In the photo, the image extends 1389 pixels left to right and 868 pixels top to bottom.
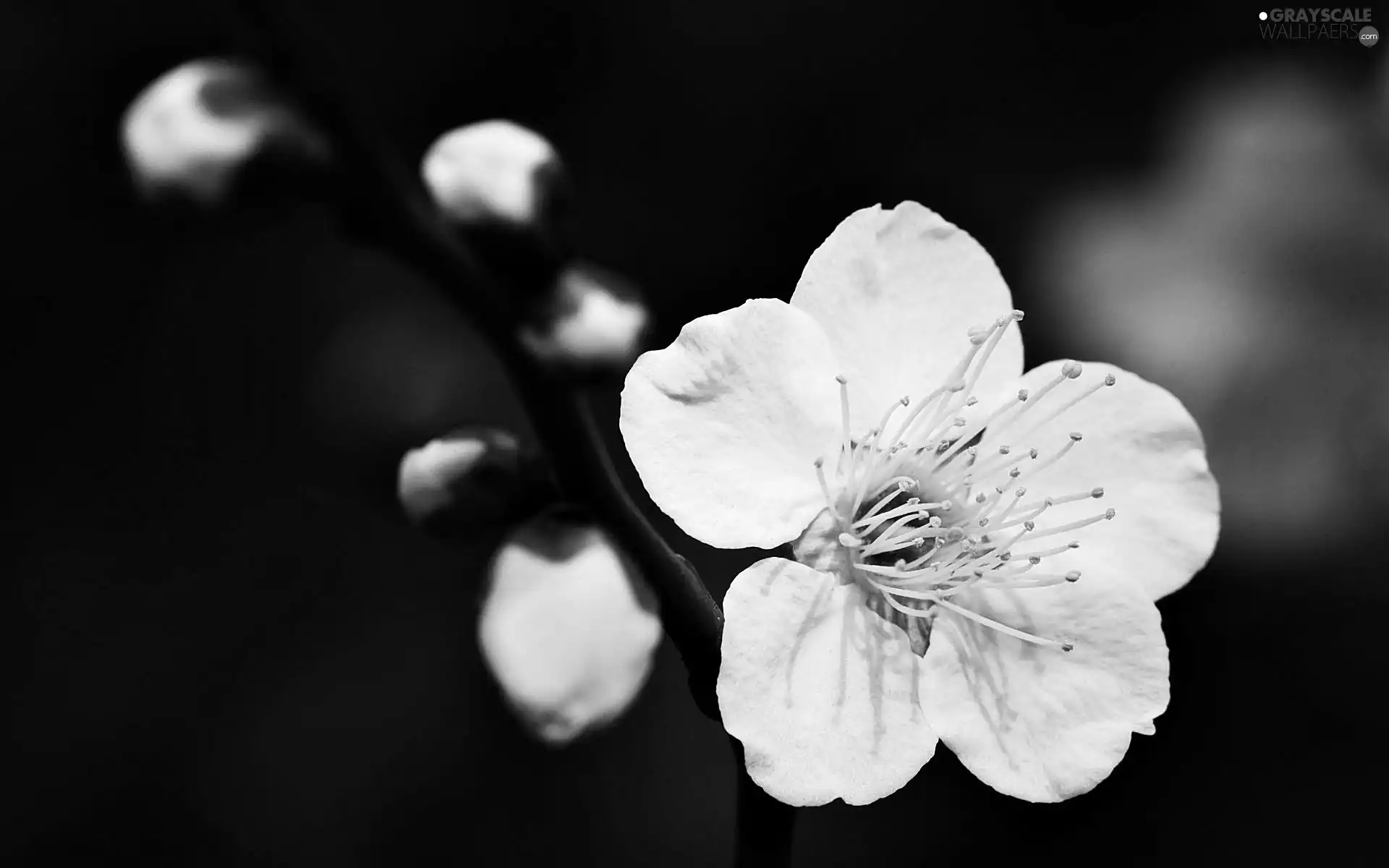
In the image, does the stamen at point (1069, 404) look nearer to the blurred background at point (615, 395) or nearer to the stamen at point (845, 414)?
the stamen at point (845, 414)

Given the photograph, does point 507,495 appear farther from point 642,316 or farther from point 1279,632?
point 1279,632

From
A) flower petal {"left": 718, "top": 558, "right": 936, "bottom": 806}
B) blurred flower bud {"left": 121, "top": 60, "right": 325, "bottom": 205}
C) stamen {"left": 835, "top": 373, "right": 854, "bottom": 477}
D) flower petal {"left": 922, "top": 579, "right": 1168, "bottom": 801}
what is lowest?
flower petal {"left": 922, "top": 579, "right": 1168, "bottom": 801}

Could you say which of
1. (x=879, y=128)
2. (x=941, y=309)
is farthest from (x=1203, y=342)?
(x=941, y=309)

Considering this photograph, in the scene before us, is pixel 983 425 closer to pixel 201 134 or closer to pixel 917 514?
pixel 917 514

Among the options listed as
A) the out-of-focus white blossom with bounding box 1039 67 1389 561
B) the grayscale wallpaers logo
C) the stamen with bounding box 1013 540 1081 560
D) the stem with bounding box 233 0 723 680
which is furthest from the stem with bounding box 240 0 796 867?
the grayscale wallpaers logo

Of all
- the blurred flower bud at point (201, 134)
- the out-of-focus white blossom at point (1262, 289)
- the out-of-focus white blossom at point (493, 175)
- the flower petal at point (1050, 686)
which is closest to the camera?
the blurred flower bud at point (201, 134)

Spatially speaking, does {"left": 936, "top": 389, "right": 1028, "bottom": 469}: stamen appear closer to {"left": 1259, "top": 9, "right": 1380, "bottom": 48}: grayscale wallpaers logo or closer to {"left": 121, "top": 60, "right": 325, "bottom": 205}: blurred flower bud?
{"left": 121, "top": 60, "right": 325, "bottom": 205}: blurred flower bud

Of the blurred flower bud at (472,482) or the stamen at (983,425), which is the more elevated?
the blurred flower bud at (472,482)

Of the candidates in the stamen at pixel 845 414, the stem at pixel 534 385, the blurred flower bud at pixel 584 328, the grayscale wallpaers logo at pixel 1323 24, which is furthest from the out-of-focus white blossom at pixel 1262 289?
the blurred flower bud at pixel 584 328
